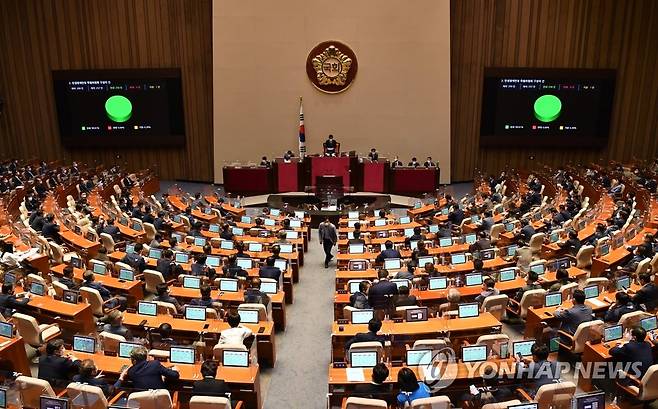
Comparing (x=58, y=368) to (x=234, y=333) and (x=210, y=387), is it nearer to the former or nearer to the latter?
(x=210, y=387)

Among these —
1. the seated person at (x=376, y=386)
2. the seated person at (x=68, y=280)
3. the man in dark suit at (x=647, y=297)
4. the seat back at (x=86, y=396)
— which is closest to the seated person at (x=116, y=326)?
the seat back at (x=86, y=396)

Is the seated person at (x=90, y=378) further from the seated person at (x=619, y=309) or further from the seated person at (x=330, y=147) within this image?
the seated person at (x=330, y=147)

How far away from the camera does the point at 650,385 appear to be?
7.02 metres

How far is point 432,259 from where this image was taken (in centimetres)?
1189

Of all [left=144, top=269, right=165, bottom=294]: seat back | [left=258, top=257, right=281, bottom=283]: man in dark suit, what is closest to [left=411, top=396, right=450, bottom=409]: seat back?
→ [left=258, top=257, right=281, bottom=283]: man in dark suit

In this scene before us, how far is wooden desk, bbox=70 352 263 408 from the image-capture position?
7.49m

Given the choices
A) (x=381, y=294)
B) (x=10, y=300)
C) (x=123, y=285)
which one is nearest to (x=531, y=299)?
(x=381, y=294)

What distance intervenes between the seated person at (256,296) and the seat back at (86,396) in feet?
11.5

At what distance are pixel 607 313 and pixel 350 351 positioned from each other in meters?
4.40

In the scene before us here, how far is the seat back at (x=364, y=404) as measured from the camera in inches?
244

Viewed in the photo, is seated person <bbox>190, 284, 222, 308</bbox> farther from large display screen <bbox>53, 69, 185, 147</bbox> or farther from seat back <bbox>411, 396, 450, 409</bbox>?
large display screen <bbox>53, 69, 185, 147</bbox>

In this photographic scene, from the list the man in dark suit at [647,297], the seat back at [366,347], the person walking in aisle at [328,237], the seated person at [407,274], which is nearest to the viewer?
the seat back at [366,347]

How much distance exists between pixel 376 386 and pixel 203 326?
318 centimetres

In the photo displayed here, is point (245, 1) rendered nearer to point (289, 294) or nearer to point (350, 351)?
point (289, 294)
